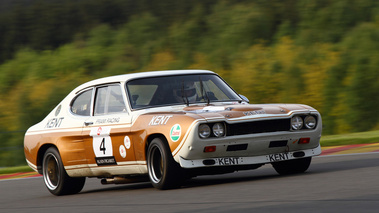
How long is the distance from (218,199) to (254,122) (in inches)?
57.7

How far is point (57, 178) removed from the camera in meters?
9.80

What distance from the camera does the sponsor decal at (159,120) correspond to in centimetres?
806

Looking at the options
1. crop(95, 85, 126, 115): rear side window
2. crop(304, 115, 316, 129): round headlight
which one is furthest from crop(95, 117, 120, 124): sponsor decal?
crop(304, 115, 316, 129): round headlight

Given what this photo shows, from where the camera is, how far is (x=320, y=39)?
196ft

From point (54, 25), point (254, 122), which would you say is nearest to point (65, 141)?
point (254, 122)

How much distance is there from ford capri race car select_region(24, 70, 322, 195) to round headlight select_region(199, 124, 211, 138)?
1 cm

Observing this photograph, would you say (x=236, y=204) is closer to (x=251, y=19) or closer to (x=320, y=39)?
(x=320, y=39)

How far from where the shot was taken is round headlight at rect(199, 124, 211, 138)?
25.6 feet

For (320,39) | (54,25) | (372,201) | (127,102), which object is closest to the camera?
(372,201)

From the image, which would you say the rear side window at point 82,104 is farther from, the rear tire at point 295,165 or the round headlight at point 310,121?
the round headlight at point 310,121

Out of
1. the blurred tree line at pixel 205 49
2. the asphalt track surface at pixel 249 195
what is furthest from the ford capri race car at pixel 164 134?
the blurred tree line at pixel 205 49

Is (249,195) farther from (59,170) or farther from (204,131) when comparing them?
(59,170)

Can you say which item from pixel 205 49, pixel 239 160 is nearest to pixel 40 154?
pixel 239 160

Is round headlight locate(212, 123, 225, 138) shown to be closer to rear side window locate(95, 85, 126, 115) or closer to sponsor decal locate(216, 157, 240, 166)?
sponsor decal locate(216, 157, 240, 166)
